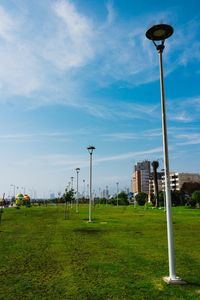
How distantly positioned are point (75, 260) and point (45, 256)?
1619 millimetres

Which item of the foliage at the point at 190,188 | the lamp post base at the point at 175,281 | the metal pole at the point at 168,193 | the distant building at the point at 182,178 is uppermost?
the distant building at the point at 182,178

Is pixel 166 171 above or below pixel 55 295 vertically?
above

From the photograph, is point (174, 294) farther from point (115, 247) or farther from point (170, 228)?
point (115, 247)

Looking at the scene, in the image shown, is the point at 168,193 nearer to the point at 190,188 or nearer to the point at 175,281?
the point at 175,281

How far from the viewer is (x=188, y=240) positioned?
19516 millimetres

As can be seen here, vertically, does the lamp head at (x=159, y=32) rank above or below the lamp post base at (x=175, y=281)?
above

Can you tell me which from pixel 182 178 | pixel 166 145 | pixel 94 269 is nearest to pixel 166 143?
pixel 166 145

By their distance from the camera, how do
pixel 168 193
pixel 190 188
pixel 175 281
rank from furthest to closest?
1. pixel 190 188
2. pixel 168 193
3. pixel 175 281

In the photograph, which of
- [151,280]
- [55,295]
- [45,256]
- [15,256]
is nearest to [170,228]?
[151,280]

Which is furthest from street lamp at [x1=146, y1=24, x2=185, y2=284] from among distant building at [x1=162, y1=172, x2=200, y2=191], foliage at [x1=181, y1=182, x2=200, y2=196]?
distant building at [x1=162, y1=172, x2=200, y2=191]

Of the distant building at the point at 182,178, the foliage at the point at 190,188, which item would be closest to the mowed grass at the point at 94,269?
the foliage at the point at 190,188

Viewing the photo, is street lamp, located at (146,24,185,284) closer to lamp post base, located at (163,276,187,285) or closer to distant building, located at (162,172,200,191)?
lamp post base, located at (163,276,187,285)

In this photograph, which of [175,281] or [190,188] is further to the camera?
[190,188]

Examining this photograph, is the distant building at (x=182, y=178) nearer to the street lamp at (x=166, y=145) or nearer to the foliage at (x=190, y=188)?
the foliage at (x=190, y=188)
